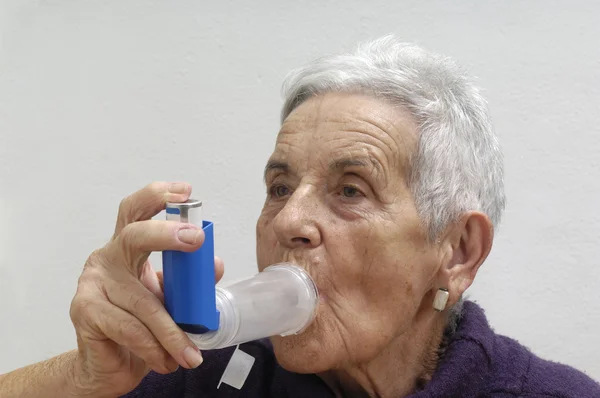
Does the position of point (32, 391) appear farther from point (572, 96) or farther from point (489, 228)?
point (572, 96)

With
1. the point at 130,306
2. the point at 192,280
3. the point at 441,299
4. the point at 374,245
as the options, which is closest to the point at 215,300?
the point at 192,280

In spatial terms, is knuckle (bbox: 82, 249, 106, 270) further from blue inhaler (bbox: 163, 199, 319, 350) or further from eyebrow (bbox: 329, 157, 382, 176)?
eyebrow (bbox: 329, 157, 382, 176)

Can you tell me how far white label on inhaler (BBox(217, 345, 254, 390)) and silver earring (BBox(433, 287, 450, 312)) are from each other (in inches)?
16.8

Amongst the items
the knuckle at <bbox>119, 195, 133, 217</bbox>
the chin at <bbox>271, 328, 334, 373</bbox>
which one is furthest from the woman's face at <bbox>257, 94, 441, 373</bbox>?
the knuckle at <bbox>119, 195, 133, 217</bbox>

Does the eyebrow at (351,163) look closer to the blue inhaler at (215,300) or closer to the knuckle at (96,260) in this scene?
the blue inhaler at (215,300)

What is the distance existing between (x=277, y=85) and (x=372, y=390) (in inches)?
35.8

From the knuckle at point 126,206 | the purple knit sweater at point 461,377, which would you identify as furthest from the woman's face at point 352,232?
the knuckle at point 126,206

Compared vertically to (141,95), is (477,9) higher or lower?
higher

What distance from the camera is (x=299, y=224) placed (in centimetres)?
108

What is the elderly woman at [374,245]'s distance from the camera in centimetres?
106

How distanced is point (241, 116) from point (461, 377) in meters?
0.96

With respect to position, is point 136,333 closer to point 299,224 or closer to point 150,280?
point 150,280

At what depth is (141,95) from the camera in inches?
71.3

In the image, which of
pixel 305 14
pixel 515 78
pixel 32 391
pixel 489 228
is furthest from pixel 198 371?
pixel 515 78
